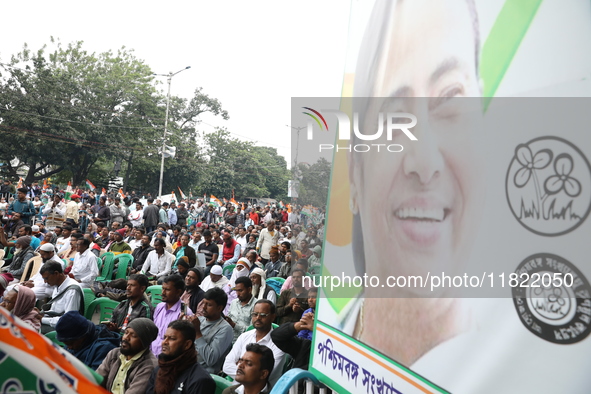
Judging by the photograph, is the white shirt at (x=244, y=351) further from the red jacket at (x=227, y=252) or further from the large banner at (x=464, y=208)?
the red jacket at (x=227, y=252)

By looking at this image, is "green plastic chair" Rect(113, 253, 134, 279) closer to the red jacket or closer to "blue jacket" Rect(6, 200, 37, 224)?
the red jacket

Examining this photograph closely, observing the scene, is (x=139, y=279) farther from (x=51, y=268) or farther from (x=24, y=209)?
(x=24, y=209)

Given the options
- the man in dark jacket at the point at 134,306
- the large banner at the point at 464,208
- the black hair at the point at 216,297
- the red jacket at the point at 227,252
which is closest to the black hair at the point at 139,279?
the man in dark jacket at the point at 134,306

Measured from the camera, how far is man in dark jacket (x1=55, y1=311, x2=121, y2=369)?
3926 millimetres

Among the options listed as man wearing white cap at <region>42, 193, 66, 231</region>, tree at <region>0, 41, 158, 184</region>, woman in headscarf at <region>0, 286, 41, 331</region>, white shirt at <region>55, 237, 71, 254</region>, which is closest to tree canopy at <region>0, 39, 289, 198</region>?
tree at <region>0, 41, 158, 184</region>

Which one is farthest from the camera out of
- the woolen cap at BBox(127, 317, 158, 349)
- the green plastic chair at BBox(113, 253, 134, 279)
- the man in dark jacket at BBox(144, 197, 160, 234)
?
the man in dark jacket at BBox(144, 197, 160, 234)

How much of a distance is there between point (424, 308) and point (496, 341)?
0.45 metres

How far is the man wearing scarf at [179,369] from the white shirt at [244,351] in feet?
Answer: 1.89

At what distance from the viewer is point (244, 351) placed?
3988 mm

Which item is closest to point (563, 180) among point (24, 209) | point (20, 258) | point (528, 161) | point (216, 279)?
point (528, 161)

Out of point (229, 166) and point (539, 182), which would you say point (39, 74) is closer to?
point (229, 166)

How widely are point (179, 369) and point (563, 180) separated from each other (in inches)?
111

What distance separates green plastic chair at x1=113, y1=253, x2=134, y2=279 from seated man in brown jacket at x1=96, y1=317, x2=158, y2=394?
4787mm

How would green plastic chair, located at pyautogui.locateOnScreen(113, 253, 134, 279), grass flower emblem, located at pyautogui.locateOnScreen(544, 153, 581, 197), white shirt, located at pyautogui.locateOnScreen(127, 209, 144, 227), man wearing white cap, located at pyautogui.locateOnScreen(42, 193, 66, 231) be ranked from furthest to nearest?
man wearing white cap, located at pyautogui.locateOnScreen(42, 193, 66, 231) → white shirt, located at pyautogui.locateOnScreen(127, 209, 144, 227) → green plastic chair, located at pyautogui.locateOnScreen(113, 253, 134, 279) → grass flower emblem, located at pyautogui.locateOnScreen(544, 153, 581, 197)
